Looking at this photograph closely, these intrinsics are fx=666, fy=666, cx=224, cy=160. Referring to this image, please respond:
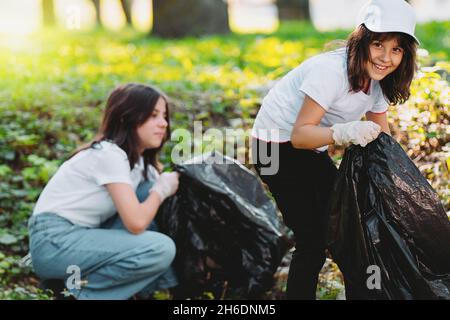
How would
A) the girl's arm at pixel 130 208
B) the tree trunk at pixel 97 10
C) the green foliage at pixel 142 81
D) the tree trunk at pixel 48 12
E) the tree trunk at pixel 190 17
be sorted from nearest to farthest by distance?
1. the girl's arm at pixel 130 208
2. the green foliage at pixel 142 81
3. the tree trunk at pixel 190 17
4. the tree trunk at pixel 48 12
5. the tree trunk at pixel 97 10

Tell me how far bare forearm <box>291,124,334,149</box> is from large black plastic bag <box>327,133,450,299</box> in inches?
8.0

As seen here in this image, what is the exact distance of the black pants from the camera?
293cm

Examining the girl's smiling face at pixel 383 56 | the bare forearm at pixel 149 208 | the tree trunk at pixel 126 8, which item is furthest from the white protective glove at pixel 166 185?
the tree trunk at pixel 126 8

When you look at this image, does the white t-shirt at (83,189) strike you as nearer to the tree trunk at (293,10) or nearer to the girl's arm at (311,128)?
the girl's arm at (311,128)

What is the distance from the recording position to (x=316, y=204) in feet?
9.63

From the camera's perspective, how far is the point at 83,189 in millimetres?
3498

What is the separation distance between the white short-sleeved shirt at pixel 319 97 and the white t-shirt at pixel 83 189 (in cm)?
86

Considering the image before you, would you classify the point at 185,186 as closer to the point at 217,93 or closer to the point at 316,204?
the point at 316,204

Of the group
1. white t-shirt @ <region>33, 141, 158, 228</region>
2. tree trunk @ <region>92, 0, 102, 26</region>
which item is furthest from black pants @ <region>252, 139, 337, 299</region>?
tree trunk @ <region>92, 0, 102, 26</region>

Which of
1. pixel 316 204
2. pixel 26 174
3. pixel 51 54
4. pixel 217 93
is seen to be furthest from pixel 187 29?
pixel 316 204

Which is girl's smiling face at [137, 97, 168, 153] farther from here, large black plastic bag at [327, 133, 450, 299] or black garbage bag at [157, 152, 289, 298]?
large black plastic bag at [327, 133, 450, 299]

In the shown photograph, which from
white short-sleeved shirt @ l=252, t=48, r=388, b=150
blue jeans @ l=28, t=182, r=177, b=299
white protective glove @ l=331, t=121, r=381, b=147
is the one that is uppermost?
white short-sleeved shirt @ l=252, t=48, r=388, b=150

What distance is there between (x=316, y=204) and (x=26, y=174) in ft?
7.60

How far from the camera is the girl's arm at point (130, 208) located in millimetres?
3350
